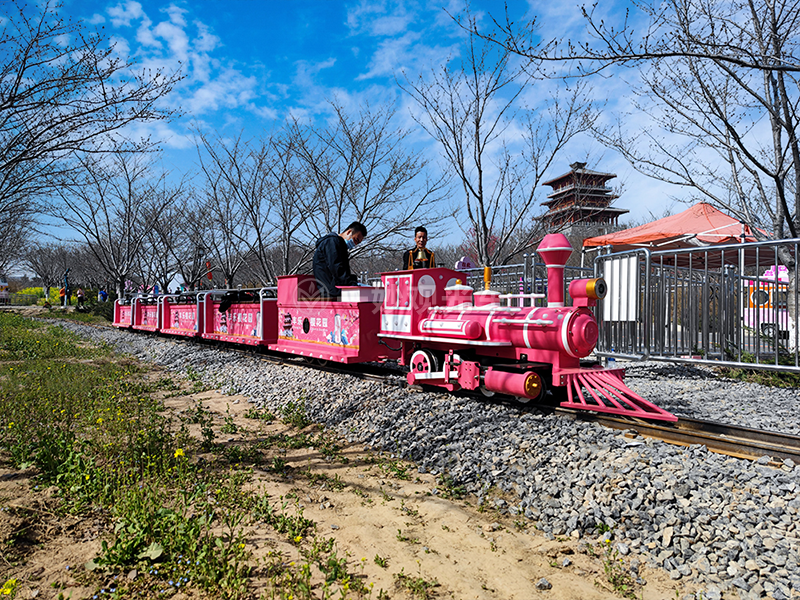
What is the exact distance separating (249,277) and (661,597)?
42.8m

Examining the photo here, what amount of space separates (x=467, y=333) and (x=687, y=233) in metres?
9.31

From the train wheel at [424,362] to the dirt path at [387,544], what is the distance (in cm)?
203

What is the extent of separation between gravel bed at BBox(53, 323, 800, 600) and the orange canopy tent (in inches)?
240

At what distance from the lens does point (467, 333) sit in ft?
17.8

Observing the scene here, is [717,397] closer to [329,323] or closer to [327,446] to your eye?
[327,446]

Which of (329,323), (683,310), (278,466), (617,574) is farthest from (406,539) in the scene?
(683,310)

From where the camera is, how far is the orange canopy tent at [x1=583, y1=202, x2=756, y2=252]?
11516 millimetres

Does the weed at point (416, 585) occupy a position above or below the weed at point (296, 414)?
below

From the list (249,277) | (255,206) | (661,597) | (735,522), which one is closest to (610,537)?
(661,597)

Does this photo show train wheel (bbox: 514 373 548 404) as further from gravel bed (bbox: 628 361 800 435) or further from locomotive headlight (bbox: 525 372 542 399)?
gravel bed (bbox: 628 361 800 435)

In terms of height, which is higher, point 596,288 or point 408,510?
point 596,288

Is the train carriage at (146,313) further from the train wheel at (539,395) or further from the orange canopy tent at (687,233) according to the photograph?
the orange canopy tent at (687,233)

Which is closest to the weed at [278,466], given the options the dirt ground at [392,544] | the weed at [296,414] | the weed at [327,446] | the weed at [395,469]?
the dirt ground at [392,544]

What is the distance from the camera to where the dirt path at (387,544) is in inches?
101
